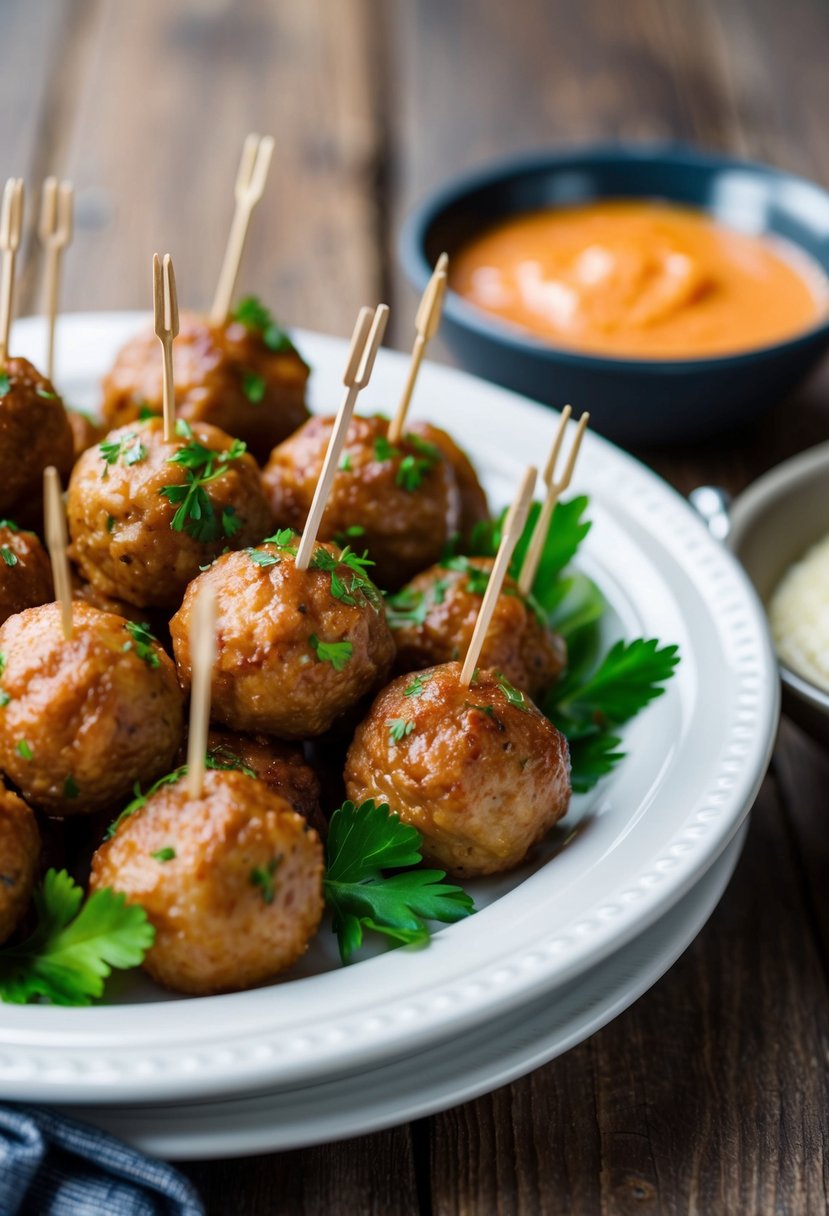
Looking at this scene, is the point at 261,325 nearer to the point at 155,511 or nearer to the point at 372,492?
the point at 372,492

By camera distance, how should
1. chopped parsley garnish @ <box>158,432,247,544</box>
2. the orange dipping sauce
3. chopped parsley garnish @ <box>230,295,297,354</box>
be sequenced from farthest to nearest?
1. the orange dipping sauce
2. chopped parsley garnish @ <box>230,295,297,354</box>
3. chopped parsley garnish @ <box>158,432,247,544</box>

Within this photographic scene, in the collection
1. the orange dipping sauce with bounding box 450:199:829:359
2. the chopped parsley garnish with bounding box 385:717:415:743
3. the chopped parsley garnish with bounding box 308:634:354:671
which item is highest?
the chopped parsley garnish with bounding box 308:634:354:671

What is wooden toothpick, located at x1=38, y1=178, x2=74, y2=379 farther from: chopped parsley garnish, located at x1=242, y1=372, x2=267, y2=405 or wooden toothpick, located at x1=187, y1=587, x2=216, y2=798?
wooden toothpick, located at x1=187, y1=587, x2=216, y2=798

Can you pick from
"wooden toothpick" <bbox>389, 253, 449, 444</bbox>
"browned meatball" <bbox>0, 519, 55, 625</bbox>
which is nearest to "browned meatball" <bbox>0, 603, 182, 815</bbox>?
"browned meatball" <bbox>0, 519, 55, 625</bbox>

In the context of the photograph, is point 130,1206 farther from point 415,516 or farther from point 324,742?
point 415,516

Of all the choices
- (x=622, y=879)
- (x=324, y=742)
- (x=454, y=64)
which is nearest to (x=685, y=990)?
(x=622, y=879)

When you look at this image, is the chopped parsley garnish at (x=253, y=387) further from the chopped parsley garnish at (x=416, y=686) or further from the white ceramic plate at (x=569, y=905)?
the chopped parsley garnish at (x=416, y=686)

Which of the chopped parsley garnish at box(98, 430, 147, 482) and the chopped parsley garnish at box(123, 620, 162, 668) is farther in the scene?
the chopped parsley garnish at box(98, 430, 147, 482)

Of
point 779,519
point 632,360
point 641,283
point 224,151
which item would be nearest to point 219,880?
point 779,519

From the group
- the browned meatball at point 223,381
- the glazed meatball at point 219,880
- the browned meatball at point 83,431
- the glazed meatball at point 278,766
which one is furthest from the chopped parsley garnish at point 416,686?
the browned meatball at point 83,431
